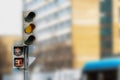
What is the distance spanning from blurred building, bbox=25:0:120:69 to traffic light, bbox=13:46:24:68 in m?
63.1

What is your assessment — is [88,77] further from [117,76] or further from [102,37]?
[102,37]

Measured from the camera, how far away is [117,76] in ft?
64.3

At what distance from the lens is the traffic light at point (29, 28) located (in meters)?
11.3

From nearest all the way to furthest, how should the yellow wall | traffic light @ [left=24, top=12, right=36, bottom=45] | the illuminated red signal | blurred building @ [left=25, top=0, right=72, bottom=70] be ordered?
traffic light @ [left=24, top=12, right=36, bottom=45] → the illuminated red signal → blurred building @ [left=25, top=0, right=72, bottom=70] → the yellow wall

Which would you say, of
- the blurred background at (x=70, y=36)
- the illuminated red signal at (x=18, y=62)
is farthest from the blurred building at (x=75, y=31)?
the illuminated red signal at (x=18, y=62)

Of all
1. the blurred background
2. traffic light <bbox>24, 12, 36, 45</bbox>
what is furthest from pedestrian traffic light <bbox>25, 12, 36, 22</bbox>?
the blurred background

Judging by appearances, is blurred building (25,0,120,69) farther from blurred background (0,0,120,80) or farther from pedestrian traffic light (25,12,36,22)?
pedestrian traffic light (25,12,36,22)

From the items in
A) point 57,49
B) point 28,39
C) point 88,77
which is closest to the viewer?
point 28,39

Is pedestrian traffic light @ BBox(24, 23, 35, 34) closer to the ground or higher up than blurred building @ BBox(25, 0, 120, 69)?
closer to the ground

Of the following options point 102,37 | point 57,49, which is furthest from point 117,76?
point 102,37

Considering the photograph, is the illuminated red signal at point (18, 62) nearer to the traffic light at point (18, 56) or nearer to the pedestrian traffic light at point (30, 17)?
the traffic light at point (18, 56)

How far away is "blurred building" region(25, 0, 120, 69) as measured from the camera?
7756 centimetres

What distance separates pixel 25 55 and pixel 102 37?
70753 millimetres

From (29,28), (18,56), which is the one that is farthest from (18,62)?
(29,28)
